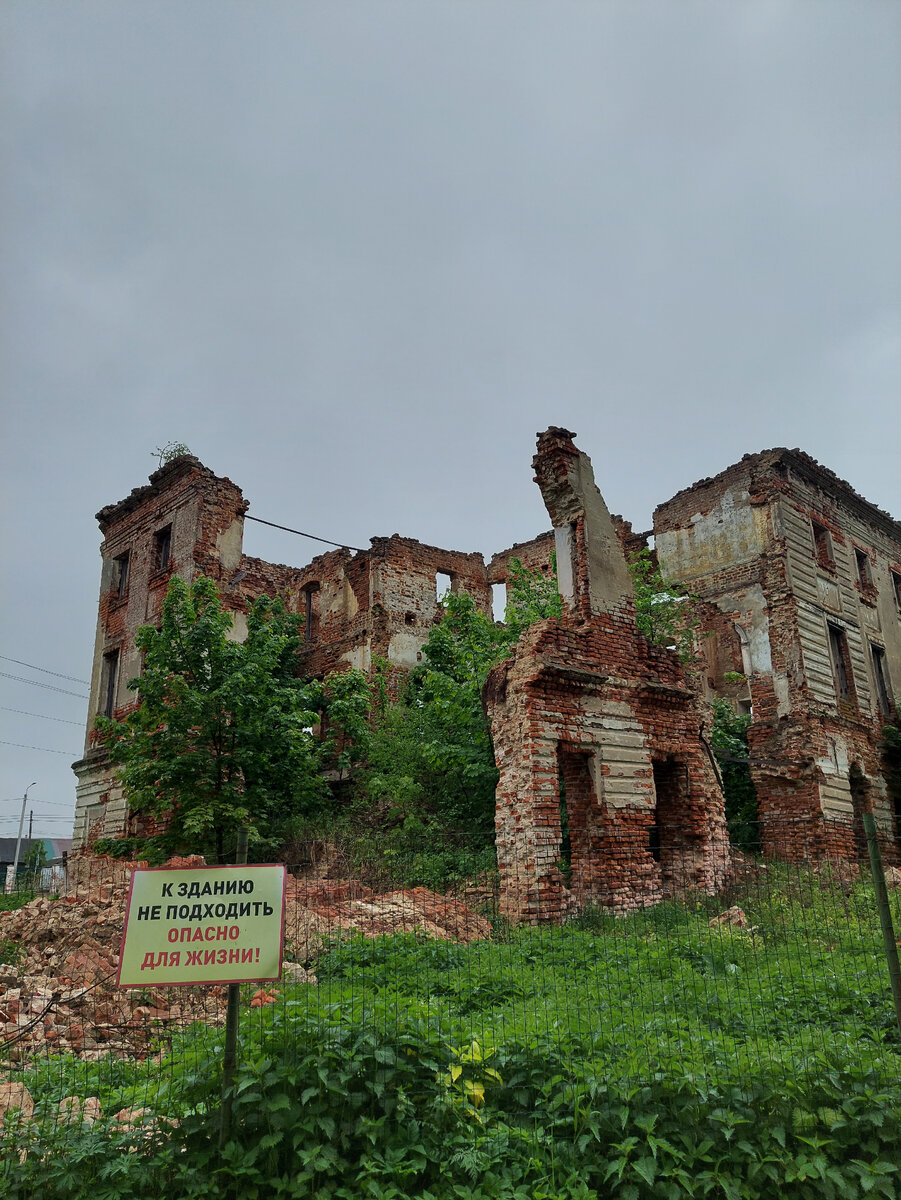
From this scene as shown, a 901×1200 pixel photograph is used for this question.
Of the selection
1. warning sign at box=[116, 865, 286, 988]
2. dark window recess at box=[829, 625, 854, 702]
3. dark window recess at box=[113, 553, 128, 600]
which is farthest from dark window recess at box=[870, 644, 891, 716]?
warning sign at box=[116, 865, 286, 988]

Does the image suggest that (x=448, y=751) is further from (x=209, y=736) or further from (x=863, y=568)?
(x=863, y=568)

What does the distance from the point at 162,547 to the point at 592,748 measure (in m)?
14.6

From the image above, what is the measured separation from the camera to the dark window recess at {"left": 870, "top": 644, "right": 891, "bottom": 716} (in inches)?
881

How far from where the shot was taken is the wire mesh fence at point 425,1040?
166 inches

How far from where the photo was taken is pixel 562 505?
13.4 m

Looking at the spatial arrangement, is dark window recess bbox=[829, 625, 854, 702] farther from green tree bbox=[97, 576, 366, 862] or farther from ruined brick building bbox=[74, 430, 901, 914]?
green tree bbox=[97, 576, 366, 862]

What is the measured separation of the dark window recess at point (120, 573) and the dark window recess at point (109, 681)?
5.60 ft

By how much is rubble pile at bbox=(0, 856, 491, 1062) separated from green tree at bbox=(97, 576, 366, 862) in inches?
90.6

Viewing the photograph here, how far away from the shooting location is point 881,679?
899 inches

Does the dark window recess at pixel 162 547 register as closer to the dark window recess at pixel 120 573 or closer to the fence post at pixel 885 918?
the dark window recess at pixel 120 573

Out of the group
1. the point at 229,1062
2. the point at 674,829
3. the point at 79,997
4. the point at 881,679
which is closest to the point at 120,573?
the point at 674,829

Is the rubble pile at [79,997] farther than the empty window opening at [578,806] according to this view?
No

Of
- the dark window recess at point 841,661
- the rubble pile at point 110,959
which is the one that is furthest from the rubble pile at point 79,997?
the dark window recess at point 841,661

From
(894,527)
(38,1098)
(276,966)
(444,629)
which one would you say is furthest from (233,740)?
(894,527)
